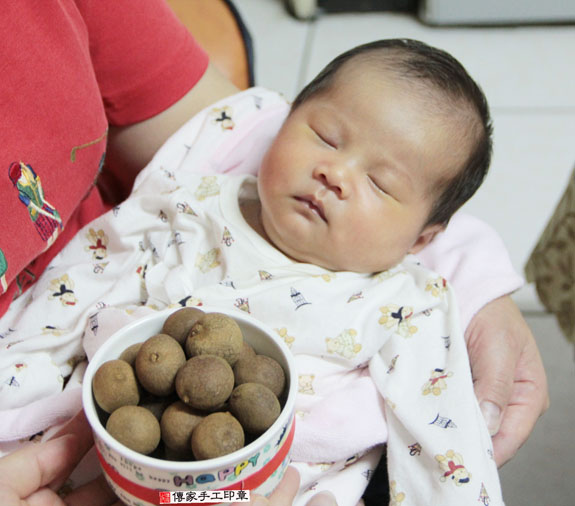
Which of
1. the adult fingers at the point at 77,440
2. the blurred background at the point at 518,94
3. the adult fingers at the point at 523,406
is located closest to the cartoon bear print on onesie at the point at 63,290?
the adult fingers at the point at 77,440

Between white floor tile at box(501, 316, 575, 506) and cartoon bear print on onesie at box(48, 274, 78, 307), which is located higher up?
cartoon bear print on onesie at box(48, 274, 78, 307)

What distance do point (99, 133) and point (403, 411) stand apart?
50 centimetres

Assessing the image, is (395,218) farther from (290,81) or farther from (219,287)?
(290,81)

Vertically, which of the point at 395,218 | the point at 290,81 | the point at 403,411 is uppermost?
the point at 395,218

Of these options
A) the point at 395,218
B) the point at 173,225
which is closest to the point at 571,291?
the point at 395,218

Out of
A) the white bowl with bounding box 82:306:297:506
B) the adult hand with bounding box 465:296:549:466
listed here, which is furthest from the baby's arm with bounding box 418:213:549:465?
the white bowl with bounding box 82:306:297:506

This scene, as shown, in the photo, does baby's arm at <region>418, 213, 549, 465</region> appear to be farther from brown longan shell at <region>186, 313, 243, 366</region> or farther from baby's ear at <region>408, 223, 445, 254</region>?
brown longan shell at <region>186, 313, 243, 366</region>

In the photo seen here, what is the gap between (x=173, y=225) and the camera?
2.68 feet

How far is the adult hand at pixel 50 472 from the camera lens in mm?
510

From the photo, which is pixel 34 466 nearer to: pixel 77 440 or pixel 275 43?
A: pixel 77 440

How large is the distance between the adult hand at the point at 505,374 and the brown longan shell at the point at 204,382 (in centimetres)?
38

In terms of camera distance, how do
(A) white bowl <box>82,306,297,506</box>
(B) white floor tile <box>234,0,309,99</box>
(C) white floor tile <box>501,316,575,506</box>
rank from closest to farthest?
(A) white bowl <box>82,306,297,506</box> < (C) white floor tile <box>501,316,575,506</box> < (B) white floor tile <box>234,0,309,99</box>

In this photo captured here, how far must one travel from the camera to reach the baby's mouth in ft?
2.44

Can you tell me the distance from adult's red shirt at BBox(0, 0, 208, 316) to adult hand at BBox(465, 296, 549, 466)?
0.54 metres
